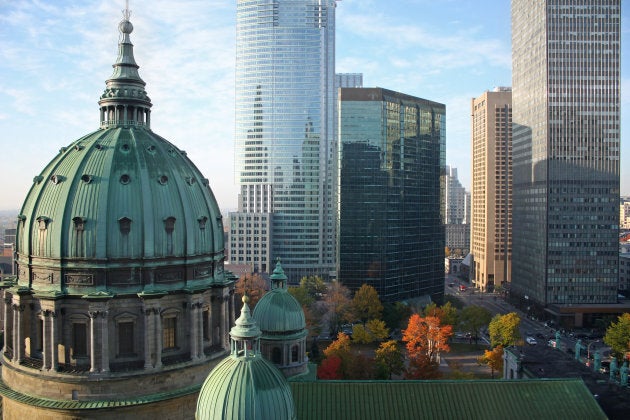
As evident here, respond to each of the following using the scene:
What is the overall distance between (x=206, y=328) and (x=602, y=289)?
4623 inches

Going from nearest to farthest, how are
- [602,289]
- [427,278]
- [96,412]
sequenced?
[96,412], [602,289], [427,278]

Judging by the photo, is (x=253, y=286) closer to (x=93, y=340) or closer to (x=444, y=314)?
(x=444, y=314)

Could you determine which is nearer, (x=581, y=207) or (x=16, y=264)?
(x=16, y=264)

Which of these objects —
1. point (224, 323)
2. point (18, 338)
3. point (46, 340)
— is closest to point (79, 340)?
point (46, 340)

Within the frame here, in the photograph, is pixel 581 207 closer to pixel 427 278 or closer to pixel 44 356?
pixel 427 278

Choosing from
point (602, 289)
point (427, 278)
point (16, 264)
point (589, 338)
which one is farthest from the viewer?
point (427, 278)

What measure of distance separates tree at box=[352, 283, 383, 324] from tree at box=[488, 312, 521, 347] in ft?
95.1

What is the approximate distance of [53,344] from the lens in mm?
46219

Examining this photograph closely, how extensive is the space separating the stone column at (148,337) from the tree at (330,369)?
38.2 metres

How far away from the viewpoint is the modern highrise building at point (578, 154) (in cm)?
13688

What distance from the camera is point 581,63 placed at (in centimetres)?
13850

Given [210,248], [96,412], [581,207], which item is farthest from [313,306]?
[96,412]

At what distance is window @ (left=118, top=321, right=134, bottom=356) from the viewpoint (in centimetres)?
4772

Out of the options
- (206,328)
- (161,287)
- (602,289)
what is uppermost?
(161,287)
